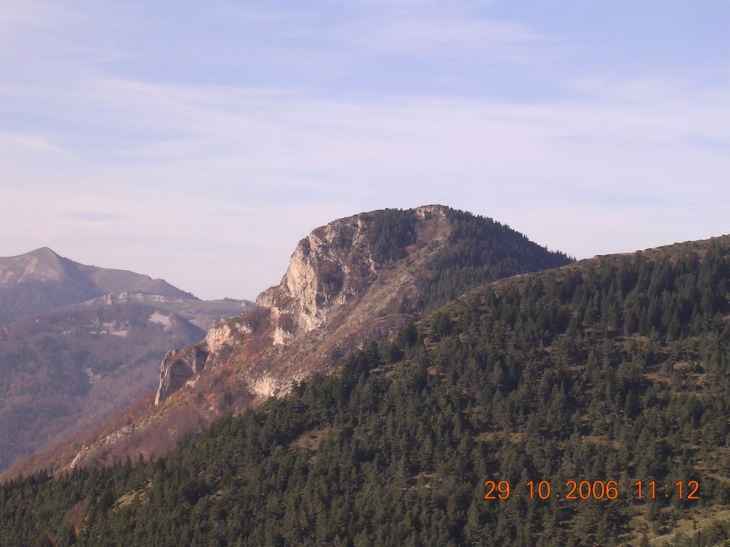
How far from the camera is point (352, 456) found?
400 ft

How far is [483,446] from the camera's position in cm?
11844

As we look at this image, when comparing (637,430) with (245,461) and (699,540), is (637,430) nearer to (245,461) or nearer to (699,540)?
(699,540)

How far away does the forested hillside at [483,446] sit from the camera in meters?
104

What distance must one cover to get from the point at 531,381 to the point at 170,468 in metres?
57.1

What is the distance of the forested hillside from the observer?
104m
